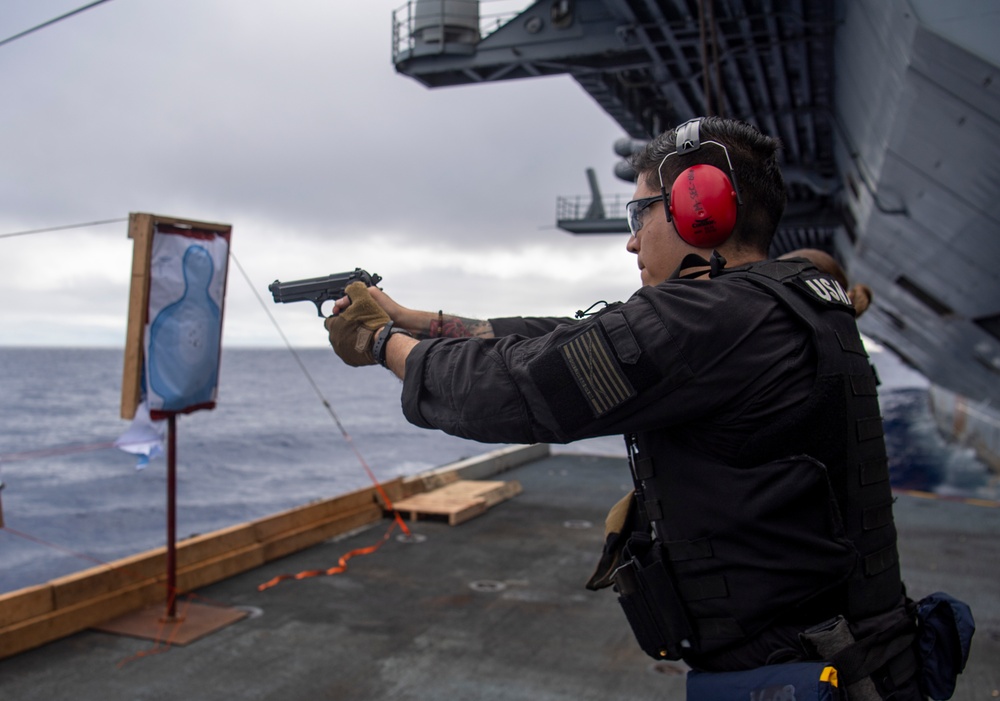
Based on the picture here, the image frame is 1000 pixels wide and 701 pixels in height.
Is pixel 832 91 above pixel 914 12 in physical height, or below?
above

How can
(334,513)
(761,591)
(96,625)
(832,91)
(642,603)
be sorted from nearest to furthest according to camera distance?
(761,591)
(642,603)
(96,625)
(334,513)
(832,91)

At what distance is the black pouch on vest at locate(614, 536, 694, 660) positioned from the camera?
2102 mm

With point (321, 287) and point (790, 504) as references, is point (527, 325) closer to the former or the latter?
point (321, 287)

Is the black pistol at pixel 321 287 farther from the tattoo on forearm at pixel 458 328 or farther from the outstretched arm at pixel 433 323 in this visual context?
the tattoo on forearm at pixel 458 328

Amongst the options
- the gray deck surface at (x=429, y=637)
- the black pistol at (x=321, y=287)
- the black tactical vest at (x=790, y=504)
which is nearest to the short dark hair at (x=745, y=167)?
the black tactical vest at (x=790, y=504)

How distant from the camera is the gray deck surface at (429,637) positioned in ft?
18.6

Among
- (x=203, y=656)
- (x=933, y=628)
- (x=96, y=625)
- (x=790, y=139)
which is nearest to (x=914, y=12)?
(x=933, y=628)

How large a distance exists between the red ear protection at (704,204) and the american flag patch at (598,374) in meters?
0.46

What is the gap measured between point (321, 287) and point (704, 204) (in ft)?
4.83

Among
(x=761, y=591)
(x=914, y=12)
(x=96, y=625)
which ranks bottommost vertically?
(x=96, y=625)

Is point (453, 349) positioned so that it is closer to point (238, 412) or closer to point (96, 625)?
point (96, 625)

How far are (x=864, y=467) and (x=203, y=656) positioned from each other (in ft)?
18.9

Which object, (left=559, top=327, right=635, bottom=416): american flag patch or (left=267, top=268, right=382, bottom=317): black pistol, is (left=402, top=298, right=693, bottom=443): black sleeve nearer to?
(left=559, top=327, right=635, bottom=416): american flag patch

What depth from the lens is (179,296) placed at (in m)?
7.10
